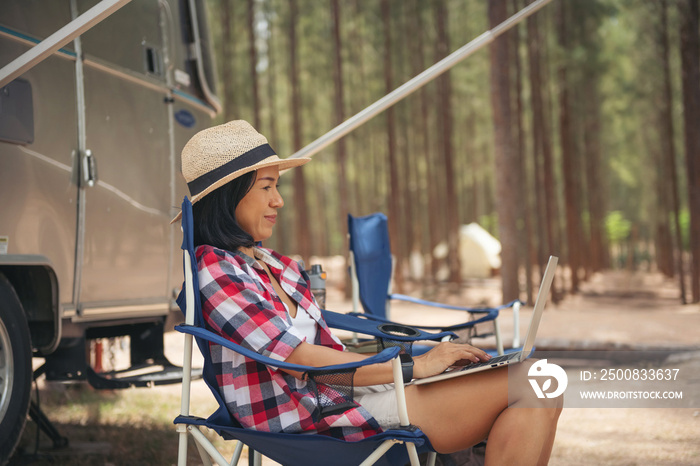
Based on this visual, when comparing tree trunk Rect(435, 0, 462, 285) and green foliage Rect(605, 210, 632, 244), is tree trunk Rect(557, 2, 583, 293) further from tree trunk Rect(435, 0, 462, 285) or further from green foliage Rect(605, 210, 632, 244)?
green foliage Rect(605, 210, 632, 244)

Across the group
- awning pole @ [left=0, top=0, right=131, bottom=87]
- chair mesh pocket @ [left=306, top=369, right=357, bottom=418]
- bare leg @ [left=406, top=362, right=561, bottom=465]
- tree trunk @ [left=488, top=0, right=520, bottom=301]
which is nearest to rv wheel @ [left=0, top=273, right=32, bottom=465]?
awning pole @ [left=0, top=0, right=131, bottom=87]

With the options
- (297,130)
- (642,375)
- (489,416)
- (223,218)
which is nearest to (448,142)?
(297,130)

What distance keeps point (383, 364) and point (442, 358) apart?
0.63ft

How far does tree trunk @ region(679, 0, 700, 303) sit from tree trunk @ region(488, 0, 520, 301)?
3.13 m

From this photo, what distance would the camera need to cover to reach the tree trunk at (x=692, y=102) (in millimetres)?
11641

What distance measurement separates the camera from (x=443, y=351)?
2258 millimetres

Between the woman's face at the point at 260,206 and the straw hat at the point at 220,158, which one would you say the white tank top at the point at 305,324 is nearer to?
the woman's face at the point at 260,206

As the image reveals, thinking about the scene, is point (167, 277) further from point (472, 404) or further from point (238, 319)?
point (472, 404)

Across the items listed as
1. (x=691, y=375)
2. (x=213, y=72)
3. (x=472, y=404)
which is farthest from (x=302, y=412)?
(x=691, y=375)

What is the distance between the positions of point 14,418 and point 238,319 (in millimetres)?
1472

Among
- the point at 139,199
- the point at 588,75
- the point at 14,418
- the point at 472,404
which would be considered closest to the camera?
the point at 472,404

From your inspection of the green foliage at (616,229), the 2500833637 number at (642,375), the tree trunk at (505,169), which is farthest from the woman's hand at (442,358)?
the green foliage at (616,229)

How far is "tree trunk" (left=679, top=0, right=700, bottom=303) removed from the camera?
11.6 m

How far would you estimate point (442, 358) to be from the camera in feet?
7.34
